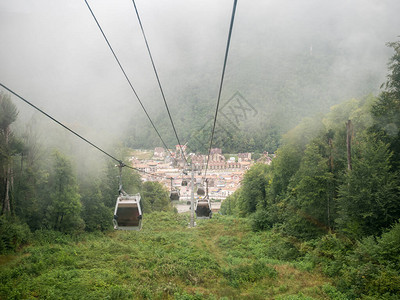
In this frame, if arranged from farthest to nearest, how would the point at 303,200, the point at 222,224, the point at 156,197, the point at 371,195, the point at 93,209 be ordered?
the point at 156,197 → the point at 222,224 → the point at 93,209 → the point at 303,200 → the point at 371,195

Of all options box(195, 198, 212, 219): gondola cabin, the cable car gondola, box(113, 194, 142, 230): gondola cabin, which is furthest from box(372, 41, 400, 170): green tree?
the cable car gondola

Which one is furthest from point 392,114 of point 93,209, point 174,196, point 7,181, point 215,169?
point 215,169

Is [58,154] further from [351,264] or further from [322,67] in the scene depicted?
[322,67]

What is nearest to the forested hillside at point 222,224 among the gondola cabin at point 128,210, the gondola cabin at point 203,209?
the gondola cabin at point 128,210

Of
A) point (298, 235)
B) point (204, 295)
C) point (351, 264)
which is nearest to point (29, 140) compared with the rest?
point (204, 295)

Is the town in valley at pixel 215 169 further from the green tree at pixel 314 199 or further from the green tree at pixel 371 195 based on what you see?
the green tree at pixel 371 195

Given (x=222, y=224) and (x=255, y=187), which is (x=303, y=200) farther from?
(x=255, y=187)

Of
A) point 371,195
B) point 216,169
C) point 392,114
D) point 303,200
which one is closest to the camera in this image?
point 371,195
